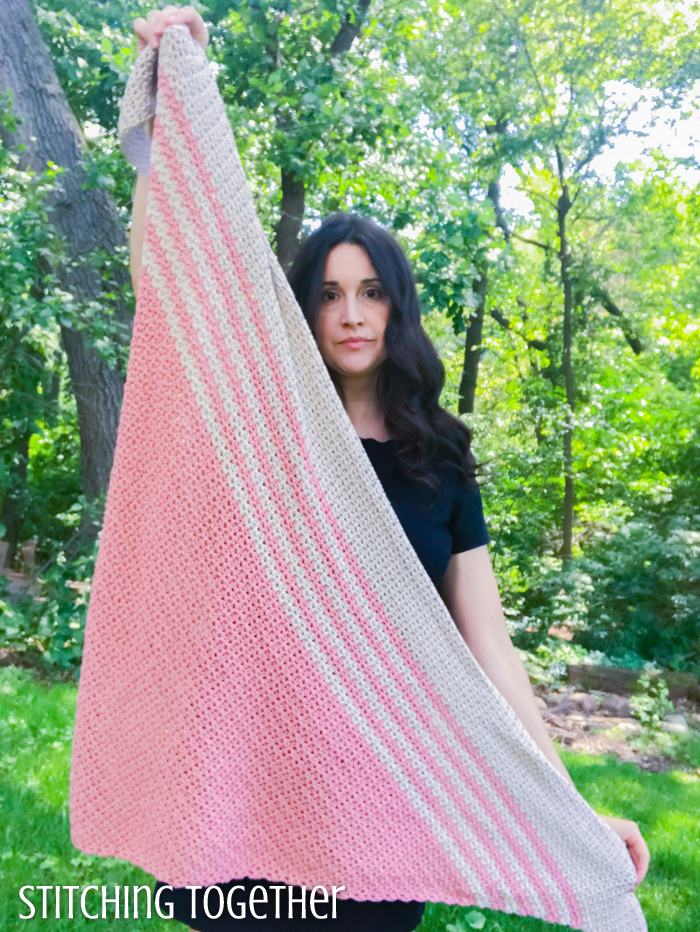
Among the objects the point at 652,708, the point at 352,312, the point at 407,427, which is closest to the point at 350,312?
the point at 352,312

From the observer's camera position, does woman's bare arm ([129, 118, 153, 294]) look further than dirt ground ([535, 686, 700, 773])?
No

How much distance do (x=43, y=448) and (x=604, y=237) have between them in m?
7.07

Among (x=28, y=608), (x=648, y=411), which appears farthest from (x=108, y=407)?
(x=648, y=411)

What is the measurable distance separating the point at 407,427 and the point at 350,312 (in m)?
0.23

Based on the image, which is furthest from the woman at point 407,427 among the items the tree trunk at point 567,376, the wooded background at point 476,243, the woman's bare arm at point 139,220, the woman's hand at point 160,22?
the tree trunk at point 567,376

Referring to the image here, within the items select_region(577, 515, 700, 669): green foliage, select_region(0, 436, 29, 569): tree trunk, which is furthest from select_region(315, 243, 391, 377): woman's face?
select_region(577, 515, 700, 669): green foliage

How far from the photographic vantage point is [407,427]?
1561mm

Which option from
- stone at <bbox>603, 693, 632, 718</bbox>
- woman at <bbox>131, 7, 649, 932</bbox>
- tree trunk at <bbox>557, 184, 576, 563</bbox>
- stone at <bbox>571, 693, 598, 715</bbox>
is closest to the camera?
woman at <bbox>131, 7, 649, 932</bbox>

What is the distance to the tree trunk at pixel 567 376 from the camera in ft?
30.5

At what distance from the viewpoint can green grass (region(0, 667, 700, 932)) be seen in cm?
246

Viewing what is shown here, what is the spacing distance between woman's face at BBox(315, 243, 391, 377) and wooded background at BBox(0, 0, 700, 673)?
7.25 ft

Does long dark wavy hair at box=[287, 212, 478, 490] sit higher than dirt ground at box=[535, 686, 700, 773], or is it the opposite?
long dark wavy hair at box=[287, 212, 478, 490]

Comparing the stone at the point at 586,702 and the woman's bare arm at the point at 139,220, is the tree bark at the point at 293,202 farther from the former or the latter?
the stone at the point at 586,702

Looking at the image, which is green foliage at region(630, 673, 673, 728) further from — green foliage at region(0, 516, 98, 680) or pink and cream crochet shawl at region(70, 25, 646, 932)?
pink and cream crochet shawl at region(70, 25, 646, 932)
